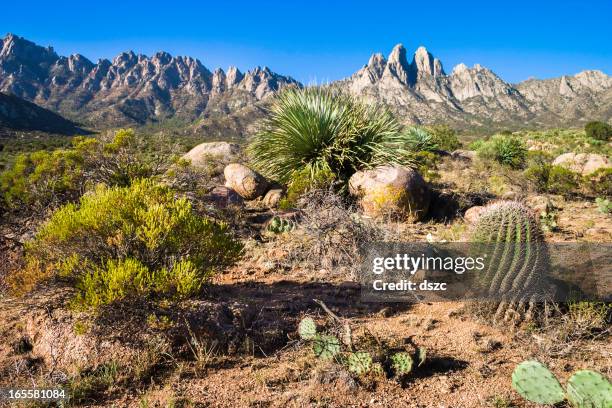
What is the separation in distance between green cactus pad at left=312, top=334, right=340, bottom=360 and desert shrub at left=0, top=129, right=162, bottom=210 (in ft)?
17.1

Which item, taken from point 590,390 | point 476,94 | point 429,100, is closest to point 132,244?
point 590,390

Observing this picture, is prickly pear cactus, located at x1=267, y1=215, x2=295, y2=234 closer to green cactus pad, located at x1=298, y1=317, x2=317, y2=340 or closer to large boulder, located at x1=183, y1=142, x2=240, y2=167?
green cactus pad, located at x1=298, y1=317, x2=317, y2=340

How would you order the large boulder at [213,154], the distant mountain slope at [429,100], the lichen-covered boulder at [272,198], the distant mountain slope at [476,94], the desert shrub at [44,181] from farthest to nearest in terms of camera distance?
the distant mountain slope at [476,94], the distant mountain slope at [429,100], the large boulder at [213,154], the lichen-covered boulder at [272,198], the desert shrub at [44,181]

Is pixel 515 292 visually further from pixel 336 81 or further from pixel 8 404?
pixel 336 81

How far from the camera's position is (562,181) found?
9.80 metres

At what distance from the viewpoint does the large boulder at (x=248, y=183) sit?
8.93m

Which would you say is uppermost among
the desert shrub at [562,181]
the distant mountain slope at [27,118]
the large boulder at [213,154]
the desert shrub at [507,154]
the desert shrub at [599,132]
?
the distant mountain slope at [27,118]

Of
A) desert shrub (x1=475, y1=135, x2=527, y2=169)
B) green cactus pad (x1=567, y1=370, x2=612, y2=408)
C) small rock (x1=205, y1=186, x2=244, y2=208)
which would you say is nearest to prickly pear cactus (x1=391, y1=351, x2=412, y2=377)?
green cactus pad (x1=567, y1=370, x2=612, y2=408)

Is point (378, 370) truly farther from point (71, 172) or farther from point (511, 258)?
point (71, 172)

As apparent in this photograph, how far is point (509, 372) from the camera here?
2.98 metres

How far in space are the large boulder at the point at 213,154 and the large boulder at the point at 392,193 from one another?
5.32 metres

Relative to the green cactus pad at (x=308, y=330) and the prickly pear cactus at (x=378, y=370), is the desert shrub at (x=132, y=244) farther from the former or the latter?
the prickly pear cactus at (x=378, y=370)

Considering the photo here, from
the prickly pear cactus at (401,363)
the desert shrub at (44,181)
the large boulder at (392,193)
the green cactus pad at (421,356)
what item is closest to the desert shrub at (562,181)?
the large boulder at (392,193)

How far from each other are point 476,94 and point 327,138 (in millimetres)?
170480
